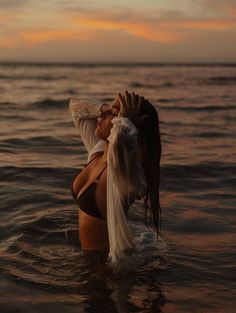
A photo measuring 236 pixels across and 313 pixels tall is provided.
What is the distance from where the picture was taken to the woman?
4262mm

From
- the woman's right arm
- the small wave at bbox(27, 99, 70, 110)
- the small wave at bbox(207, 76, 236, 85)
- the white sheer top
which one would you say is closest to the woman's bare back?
the woman's right arm

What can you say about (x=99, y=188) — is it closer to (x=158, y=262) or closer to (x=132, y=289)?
(x=132, y=289)

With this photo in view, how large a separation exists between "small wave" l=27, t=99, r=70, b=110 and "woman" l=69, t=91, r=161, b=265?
68.0 ft

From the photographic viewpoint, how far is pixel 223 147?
46.6ft

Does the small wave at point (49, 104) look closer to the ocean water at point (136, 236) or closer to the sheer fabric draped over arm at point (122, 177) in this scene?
the ocean water at point (136, 236)

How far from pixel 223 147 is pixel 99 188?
965 centimetres

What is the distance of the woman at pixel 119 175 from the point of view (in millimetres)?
4262

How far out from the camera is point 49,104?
27734 millimetres

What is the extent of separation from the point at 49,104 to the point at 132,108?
23698 millimetres

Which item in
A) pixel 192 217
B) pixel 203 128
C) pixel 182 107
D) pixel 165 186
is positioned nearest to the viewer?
Answer: pixel 192 217

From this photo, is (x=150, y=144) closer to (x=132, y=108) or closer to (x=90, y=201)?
(x=132, y=108)

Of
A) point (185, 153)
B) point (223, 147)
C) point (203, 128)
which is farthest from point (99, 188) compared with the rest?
point (203, 128)

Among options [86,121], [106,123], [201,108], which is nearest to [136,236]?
[86,121]

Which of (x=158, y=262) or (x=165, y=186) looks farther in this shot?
(x=165, y=186)
